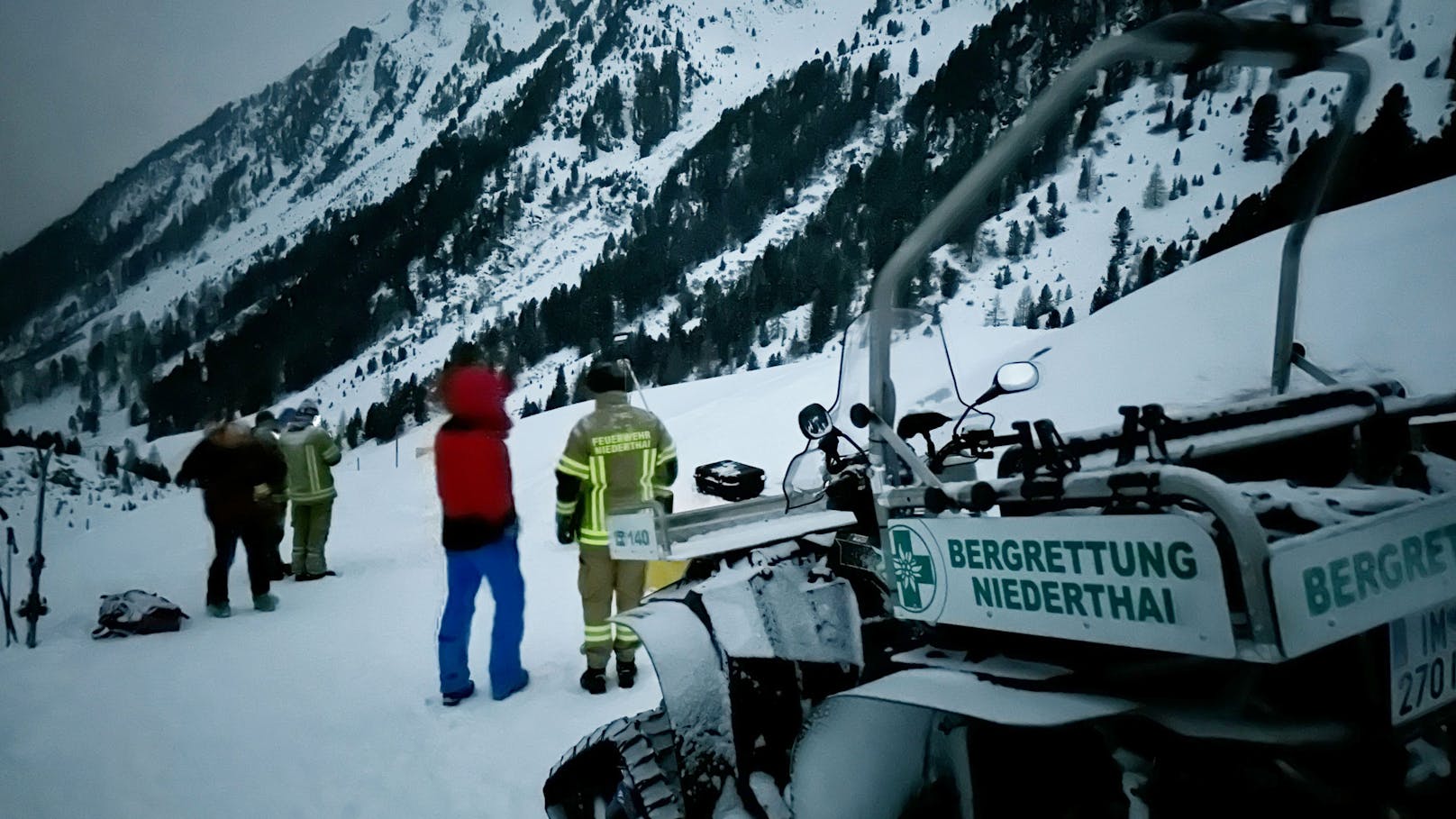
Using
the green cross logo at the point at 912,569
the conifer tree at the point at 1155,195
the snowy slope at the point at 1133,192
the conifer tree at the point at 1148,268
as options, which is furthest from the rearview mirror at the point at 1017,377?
the conifer tree at the point at 1155,195

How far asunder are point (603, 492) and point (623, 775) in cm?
221

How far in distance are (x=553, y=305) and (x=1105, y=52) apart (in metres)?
64.2

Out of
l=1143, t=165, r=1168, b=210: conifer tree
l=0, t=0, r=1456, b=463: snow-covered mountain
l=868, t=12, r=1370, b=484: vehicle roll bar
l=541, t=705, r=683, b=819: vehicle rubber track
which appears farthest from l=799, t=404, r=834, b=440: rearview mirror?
l=1143, t=165, r=1168, b=210: conifer tree

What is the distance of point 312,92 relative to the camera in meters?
196

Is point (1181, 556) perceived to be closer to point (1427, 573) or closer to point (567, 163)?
point (1427, 573)

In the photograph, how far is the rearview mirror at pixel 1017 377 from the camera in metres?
2.21

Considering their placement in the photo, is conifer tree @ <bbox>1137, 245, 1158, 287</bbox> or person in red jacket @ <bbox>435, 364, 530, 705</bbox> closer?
person in red jacket @ <bbox>435, 364, 530, 705</bbox>

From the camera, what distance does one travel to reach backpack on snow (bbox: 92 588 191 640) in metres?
6.10

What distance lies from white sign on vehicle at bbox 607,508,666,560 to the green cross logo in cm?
97

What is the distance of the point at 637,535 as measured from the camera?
269 cm

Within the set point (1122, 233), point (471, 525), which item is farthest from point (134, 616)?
point (1122, 233)

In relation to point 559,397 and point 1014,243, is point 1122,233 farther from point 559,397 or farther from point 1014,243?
point 559,397

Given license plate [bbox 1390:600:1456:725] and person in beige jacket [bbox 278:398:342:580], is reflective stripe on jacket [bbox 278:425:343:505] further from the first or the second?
license plate [bbox 1390:600:1456:725]

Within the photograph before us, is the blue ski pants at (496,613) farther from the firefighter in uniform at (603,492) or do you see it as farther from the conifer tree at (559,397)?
the conifer tree at (559,397)
